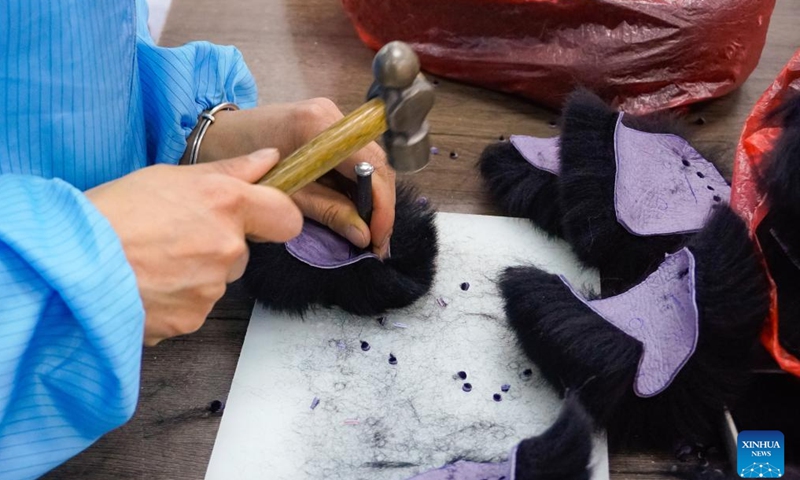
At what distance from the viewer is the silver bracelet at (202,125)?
754 millimetres

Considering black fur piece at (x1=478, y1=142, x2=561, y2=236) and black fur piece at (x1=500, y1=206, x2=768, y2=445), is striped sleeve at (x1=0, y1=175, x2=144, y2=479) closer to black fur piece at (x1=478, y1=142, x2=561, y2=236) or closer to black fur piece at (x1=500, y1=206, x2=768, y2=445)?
black fur piece at (x1=500, y1=206, x2=768, y2=445)

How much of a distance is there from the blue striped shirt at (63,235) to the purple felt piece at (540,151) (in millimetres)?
404

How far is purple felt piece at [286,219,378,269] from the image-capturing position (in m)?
0.71

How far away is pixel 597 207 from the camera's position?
2.43ft

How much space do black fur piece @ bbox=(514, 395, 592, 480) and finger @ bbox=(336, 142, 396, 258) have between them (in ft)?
0.83

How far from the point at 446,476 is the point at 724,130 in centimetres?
62

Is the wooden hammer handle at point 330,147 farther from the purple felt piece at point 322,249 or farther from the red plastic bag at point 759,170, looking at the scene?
the red plastic bag at point 759,170

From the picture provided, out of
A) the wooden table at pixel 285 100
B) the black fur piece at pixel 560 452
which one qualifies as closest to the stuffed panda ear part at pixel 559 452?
the black fur piece at pixel 560 452

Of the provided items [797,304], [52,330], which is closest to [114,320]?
[52,330]

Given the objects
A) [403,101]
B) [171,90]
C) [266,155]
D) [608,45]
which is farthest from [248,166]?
[608,45]

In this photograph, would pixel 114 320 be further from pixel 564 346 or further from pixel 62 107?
pixel 564 346

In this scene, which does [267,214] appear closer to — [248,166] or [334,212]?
[248,166]

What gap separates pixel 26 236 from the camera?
463 millimetres

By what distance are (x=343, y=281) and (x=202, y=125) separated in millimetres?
221
